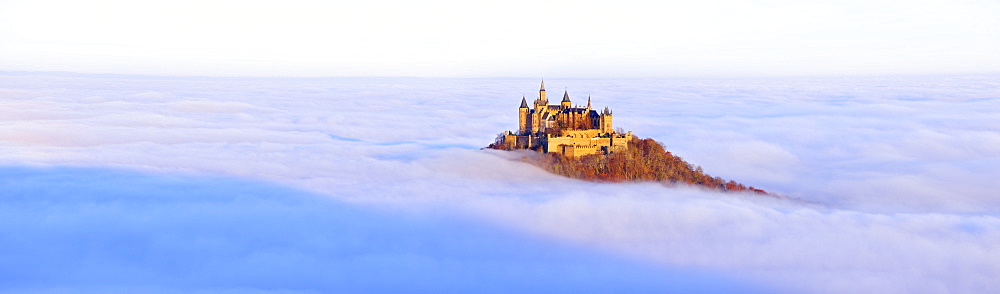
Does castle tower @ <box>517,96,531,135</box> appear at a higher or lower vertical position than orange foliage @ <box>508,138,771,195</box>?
higher

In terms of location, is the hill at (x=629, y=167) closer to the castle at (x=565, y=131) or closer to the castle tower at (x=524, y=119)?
the castle at (x=565, y=131)

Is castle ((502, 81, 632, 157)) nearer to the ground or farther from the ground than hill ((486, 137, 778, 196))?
farther from the ground

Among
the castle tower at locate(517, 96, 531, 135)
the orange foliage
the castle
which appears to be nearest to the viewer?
the orange foliage

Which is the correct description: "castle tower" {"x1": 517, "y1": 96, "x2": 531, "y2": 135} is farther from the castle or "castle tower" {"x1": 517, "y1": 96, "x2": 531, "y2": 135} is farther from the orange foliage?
the orange foliage

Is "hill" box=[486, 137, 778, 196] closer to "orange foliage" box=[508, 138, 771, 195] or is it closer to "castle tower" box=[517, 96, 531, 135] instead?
"orange foliage" box=[508, 138, 771, 195]

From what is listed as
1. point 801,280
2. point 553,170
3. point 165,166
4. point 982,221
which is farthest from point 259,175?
point 982,221

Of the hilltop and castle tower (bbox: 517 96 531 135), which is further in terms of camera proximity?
castle tower (bbox: 517 96 531 135)

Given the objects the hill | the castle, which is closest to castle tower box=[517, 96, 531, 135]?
the castle

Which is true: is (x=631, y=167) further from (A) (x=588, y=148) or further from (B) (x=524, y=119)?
(B) (x=524, y=119)

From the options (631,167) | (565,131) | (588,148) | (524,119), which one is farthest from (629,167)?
(524,119)

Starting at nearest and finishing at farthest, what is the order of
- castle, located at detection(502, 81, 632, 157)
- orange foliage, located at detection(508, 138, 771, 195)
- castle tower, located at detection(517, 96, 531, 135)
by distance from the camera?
orange foliage, located at detection(508, 138, 771, 195)
castle, located at detection(502, 81, 632, 157)
castle tower, located at detection(517, 96, 531, 135)
